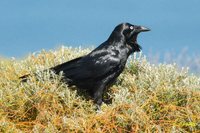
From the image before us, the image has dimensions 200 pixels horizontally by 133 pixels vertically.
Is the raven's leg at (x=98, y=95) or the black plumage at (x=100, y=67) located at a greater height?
the black plumage at (x=100, y=67)

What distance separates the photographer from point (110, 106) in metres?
9.33

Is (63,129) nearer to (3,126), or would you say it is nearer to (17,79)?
(3,126)

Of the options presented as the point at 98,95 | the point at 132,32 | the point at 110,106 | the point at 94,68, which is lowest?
the point at 110,106

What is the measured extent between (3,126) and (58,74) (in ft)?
5.83

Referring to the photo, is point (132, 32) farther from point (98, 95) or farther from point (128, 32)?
point (98, 95)

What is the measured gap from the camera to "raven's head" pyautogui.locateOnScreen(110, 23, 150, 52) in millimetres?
10555

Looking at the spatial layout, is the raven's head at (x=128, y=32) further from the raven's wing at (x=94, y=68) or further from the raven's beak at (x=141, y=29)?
the raven's wing at (x=94, y=68)

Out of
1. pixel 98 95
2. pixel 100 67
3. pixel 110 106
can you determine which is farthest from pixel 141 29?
pixel 110 106

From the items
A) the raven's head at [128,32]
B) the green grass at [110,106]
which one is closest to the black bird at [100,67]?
the raven's head at [128,32]

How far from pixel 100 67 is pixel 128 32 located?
2.46 ft

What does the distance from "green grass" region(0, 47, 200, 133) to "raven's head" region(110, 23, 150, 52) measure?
0.54 m

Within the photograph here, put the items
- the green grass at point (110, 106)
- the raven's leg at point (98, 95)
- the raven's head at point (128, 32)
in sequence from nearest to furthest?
the green grass at point (110, 106) < the raven's leg at point (98, 95) < the raven's head at point (128, 32)

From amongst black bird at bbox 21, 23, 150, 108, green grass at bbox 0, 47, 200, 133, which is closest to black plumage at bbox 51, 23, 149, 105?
black bird at bbox 21, 23, 150, 108

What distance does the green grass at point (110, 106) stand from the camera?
29.0ft
